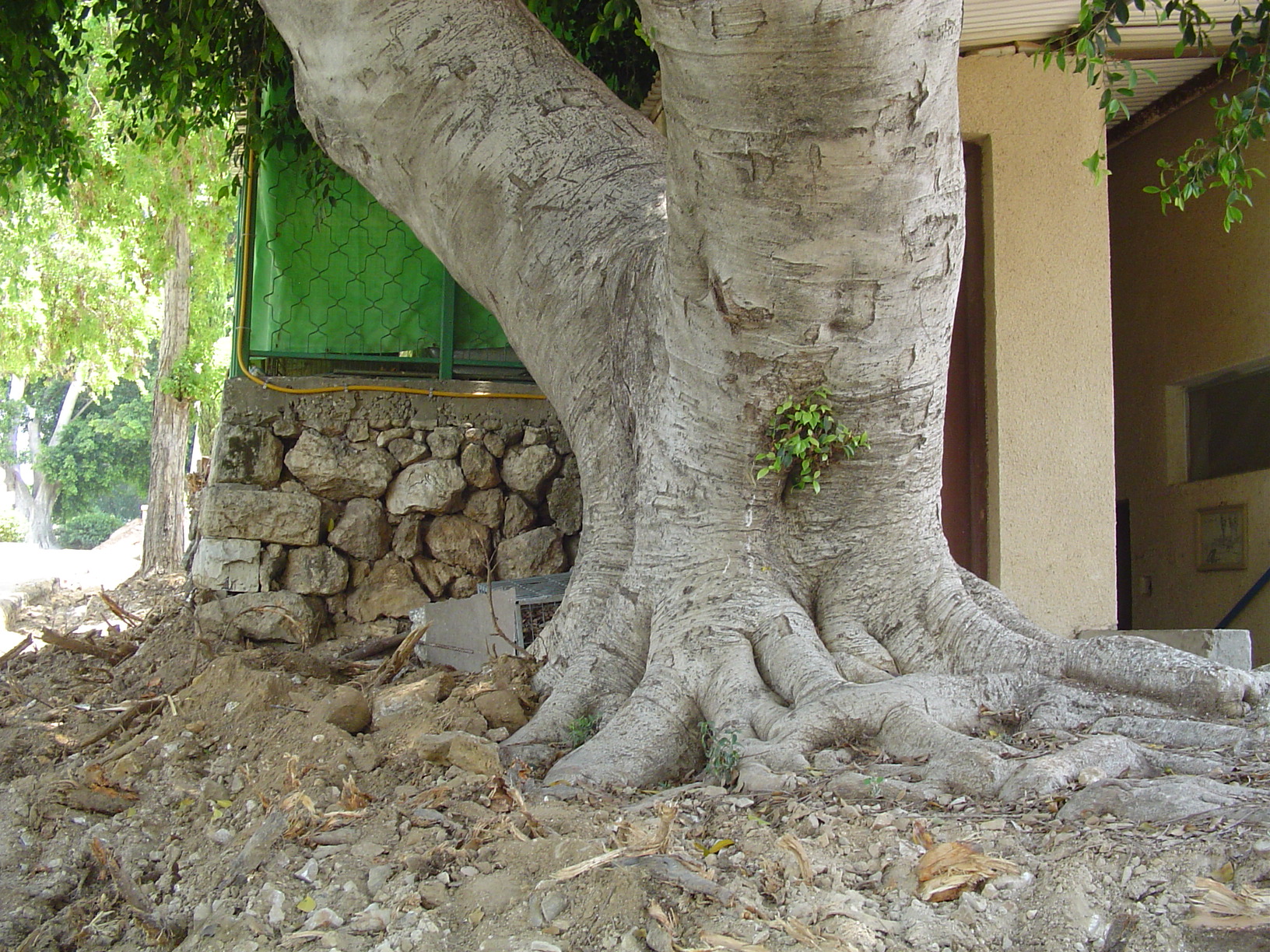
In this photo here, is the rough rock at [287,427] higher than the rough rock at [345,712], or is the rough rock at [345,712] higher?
the rough rock at [287,427]

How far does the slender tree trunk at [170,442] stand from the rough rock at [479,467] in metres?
5.39

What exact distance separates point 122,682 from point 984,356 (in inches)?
155

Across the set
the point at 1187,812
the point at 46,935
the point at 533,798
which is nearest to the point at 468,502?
the point at 533,798

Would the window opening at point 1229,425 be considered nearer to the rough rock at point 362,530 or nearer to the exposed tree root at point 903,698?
the exposed tree root at point 903,698

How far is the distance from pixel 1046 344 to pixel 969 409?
1.51 feet

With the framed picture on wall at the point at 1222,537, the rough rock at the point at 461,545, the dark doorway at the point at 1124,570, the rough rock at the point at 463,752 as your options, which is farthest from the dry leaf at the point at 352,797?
→ the dark doorway at the point at 1124,570

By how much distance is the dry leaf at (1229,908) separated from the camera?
1.35m

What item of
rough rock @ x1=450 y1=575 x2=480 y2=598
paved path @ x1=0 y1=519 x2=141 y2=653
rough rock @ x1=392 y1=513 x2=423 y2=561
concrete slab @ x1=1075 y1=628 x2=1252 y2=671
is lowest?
paved path @ x1=0 y1=519 x2=141 y2=653

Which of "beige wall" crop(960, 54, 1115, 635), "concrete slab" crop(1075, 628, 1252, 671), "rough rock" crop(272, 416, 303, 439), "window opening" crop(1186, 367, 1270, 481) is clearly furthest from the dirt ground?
"window opening" crop(1186, 367, 1270, 481)

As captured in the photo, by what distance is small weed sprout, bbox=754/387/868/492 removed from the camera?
8.67 feet

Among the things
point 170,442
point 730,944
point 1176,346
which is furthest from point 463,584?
point 170,442

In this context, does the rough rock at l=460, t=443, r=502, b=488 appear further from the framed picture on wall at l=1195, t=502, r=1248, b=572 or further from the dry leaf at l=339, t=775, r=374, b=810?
the framed picture on wall at l=1195, t=502, r=1248, b=572

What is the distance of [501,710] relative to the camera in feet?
9.27

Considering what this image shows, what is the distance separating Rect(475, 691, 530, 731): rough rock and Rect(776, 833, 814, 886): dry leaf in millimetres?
1202
